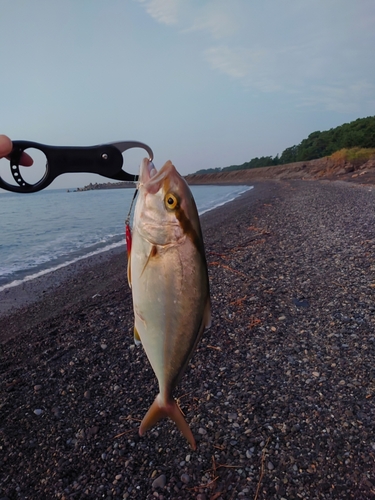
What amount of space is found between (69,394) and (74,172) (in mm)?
2701

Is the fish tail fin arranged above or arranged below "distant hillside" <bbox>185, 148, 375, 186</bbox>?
above

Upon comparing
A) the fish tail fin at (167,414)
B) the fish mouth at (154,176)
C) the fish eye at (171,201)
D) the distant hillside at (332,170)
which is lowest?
the distant hillside at (332,170)

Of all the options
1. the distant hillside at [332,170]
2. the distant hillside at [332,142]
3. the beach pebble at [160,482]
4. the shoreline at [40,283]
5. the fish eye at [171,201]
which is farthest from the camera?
the distant hillside at [332,142]

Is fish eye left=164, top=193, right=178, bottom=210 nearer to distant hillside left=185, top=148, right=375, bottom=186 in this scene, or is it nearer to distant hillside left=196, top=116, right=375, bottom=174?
distant hillside left=185, top=148, right=375, bottom=186

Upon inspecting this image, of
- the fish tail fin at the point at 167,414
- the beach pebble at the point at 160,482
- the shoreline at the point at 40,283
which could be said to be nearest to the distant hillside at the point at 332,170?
the shoreline at the point at 40,283

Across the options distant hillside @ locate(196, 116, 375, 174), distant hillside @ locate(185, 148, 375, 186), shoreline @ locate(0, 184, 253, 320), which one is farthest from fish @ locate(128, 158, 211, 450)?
distant hillside @ locate(196, 116, 375, 174)

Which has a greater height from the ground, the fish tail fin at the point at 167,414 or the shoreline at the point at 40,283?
the fish tail fin at the point at 167,414

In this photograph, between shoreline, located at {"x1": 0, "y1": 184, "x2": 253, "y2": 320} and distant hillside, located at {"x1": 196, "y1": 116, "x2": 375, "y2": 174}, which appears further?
distant hillside, located at {"x1": 196, "y1": 116, "x2": 375, "y2": 174}

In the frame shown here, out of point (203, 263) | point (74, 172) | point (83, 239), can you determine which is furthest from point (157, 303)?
point (83, 239)

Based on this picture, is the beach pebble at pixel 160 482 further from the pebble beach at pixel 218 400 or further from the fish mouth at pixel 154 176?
the fish mouth at pixel 154 176

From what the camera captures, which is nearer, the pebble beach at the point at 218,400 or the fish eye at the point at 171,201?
the fish eye at the point at 171,201

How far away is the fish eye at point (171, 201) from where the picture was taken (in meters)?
1.72

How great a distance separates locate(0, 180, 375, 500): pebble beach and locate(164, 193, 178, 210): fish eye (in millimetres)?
2349

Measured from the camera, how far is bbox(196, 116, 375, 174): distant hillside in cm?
5209
